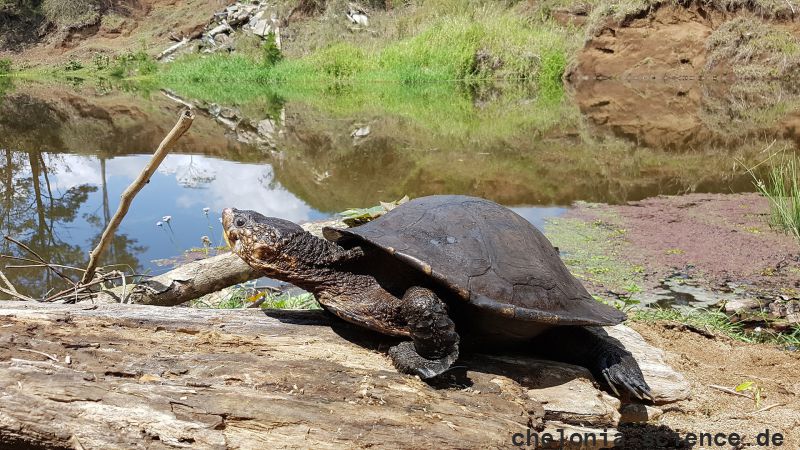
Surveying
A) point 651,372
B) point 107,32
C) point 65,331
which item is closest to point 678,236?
point 651,372

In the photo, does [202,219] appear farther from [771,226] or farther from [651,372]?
[771,226]

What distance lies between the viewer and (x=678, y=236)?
20.4 feet

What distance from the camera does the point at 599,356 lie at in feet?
9.02

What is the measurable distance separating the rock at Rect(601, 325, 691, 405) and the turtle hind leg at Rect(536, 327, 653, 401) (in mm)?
87

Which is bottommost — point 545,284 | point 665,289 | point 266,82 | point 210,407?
point 665,289

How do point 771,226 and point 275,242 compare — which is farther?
point 771,226

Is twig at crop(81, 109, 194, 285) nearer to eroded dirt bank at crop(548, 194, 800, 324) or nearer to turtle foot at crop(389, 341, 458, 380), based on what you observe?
turtle foot at crop(389, 341, 458, 380)

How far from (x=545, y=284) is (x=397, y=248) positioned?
68cm

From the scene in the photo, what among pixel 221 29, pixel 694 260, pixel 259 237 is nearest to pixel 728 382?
pixel 694 260

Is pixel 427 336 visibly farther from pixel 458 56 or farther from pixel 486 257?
pixel 458 56

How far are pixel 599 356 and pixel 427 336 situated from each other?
2.99 ft

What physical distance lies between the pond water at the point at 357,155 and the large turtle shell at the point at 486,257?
266 cm

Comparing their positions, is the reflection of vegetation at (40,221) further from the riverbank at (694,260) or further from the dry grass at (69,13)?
the dry grass at (69,13)

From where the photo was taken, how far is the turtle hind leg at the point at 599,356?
2.65m
